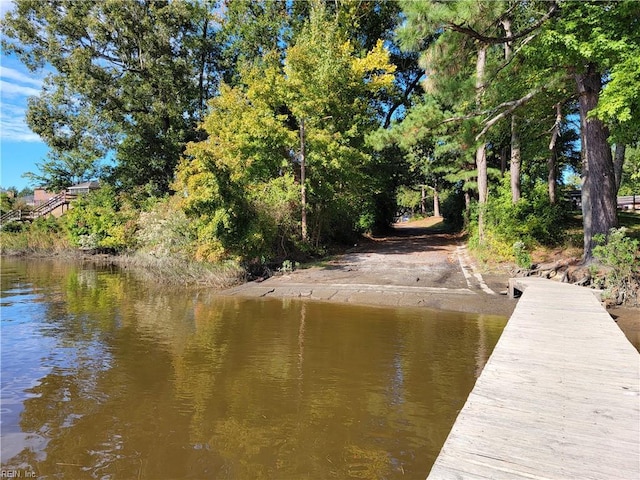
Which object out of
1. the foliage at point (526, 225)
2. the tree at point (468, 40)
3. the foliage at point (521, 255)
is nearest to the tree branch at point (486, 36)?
the tree at point (468, 40)

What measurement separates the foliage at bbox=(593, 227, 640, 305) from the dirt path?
2.05 meters

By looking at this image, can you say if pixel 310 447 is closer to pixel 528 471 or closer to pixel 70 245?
pixel 528 471

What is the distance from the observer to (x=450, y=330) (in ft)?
25.2

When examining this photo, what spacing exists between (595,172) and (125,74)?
2811 centimetres

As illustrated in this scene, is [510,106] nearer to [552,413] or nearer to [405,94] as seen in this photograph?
[552,413]

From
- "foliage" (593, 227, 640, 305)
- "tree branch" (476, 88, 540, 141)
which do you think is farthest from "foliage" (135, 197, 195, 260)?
"foliage" (593, 227, 640, 305)

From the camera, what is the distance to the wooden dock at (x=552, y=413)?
254 centimetres

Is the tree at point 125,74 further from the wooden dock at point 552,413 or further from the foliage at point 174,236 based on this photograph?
the wooden dock at point 552,413

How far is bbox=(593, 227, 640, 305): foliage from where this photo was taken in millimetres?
8602

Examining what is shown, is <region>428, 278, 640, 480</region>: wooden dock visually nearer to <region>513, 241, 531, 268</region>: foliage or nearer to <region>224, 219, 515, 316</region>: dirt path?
<region>224, 219, 515, 316</region>: dirt path

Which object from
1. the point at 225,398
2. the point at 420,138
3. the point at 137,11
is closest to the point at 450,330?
the point at 225,398

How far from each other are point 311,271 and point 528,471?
37.6 ft

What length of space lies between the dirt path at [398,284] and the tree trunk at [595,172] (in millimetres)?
2560

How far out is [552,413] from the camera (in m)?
3.22
